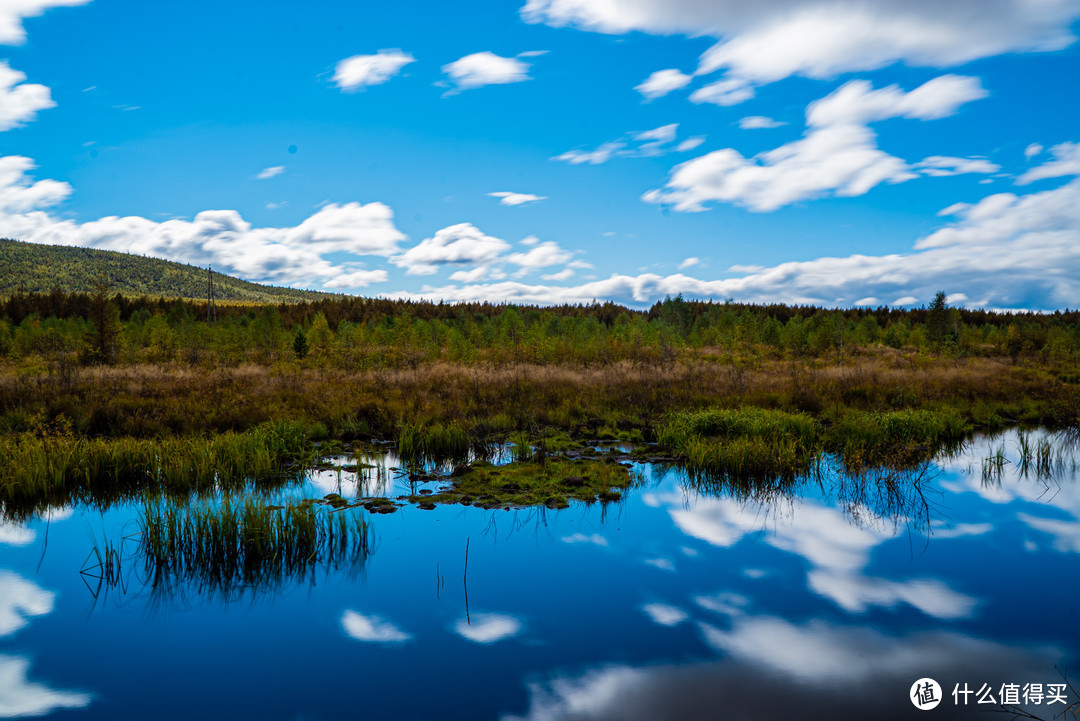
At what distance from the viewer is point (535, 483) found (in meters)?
11.2

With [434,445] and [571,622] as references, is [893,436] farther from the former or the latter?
[571,622]

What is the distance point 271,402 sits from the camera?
1736 cm

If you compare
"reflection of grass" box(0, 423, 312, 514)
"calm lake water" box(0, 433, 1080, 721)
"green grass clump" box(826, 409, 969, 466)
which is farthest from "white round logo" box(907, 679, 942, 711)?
"reflection of grass" box(0, 423, 312, 514)

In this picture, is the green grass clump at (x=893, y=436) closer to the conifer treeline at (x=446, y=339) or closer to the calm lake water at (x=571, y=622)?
the calm lake water at (x=571, y=622)

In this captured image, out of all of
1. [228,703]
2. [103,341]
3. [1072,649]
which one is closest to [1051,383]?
[1072,649]

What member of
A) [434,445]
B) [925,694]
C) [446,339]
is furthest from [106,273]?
[925,694]

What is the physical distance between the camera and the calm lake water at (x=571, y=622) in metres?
5.36

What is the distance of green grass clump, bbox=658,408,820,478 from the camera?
40.5ft

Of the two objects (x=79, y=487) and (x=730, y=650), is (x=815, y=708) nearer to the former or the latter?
(x=730, y=650)

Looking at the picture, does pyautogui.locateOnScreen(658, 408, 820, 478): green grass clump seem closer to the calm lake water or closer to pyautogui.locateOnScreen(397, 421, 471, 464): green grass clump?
the calm lake water

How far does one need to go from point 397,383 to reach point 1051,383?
87.5 feet

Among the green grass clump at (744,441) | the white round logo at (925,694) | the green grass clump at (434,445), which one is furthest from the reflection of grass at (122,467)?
the white round logo at (925,694)

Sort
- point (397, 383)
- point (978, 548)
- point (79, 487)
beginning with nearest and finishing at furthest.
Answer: point (978, 548) → point (79, 487) → point (397, 383)

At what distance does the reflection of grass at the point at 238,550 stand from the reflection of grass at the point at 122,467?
306 cm
